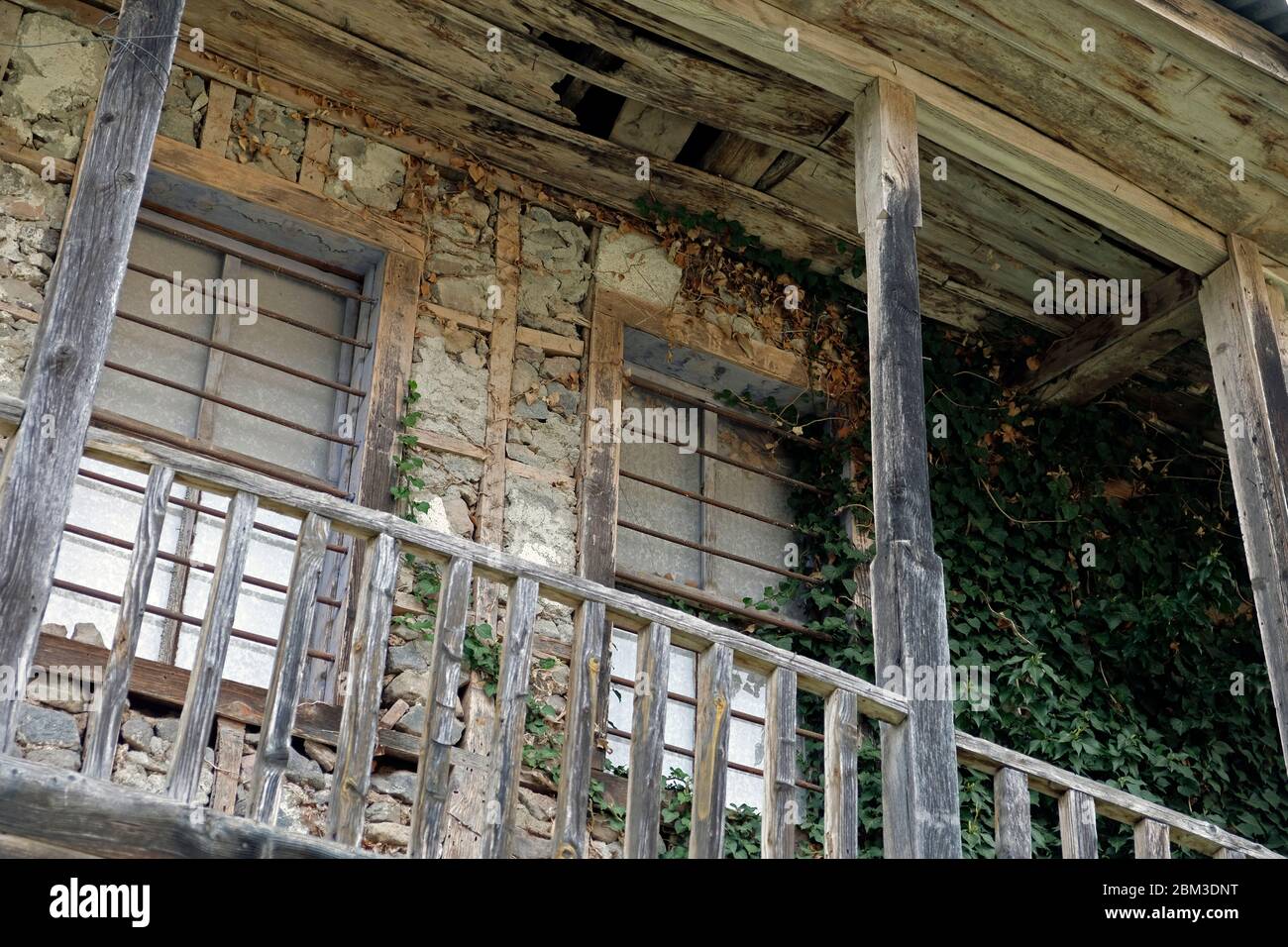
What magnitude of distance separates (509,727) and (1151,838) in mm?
2226

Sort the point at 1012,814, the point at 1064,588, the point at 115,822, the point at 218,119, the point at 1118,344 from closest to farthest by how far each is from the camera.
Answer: the point at 115,822
the point at 1012,814
the point at 218,119
the point at 1118,344
the point at 1064,588

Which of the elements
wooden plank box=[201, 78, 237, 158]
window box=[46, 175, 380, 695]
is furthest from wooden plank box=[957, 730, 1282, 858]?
wooden plank box=[201, 78, 237, 158]

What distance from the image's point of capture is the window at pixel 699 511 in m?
6.39

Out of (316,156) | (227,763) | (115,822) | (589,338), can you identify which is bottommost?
(115,822)

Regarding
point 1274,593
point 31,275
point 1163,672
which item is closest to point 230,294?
point 31,275

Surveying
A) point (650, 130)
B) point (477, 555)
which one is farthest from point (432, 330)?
point (477, 555)

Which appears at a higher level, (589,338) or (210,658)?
(589,338)

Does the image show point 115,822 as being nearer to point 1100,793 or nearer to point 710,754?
point 710,754

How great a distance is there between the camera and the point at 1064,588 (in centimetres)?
726

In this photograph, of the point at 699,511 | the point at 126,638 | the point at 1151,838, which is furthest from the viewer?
the point at 699,511

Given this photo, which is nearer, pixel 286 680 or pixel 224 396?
pixel 286 680

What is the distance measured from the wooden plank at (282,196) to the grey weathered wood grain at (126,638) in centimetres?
249

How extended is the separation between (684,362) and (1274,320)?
2453 millimetres
